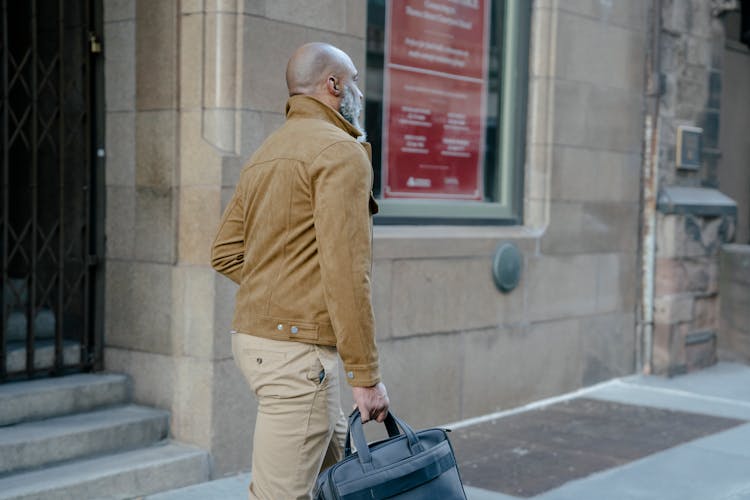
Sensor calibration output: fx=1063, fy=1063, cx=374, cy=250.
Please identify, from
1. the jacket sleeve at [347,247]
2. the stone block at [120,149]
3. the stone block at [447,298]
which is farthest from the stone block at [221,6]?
the jacket sleeve at [347,247]

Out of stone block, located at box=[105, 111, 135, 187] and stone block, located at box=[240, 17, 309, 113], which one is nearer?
stone block, located at box=[240, 17, 309, 113]

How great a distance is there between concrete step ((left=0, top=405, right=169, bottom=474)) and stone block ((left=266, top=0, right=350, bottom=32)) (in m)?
2.24

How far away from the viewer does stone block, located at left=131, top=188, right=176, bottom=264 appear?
5652mm

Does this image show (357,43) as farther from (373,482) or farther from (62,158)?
(373,482)

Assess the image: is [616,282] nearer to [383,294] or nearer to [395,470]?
[383,294]

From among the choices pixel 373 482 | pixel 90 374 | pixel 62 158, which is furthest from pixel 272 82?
pixel 373 482

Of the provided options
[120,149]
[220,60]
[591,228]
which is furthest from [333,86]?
[591,228]

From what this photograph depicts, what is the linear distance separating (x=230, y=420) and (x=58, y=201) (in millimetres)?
1586

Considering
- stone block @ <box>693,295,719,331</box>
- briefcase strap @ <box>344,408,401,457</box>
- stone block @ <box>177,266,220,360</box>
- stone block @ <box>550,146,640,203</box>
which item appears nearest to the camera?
briefcase strap @ <box>344,408,401,457</box>

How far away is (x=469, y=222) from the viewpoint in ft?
24.6

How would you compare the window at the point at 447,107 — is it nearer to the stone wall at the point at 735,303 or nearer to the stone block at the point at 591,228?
the stone block at the point at 591,228

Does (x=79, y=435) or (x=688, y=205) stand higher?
(x=688, y=205)

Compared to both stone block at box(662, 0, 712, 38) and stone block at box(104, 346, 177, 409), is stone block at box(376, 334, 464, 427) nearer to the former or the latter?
stone block at box(104, 346, 177, 409)

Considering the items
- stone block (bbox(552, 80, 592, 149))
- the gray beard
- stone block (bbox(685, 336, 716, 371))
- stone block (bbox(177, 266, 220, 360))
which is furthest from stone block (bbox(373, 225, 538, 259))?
the gray beard
